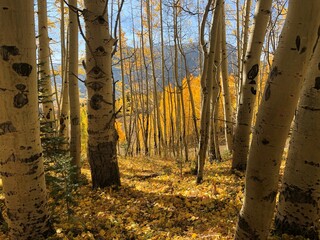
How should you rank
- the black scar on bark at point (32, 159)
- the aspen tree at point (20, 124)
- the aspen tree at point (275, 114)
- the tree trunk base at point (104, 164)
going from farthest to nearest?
the tree trunk base at point (104, 164) < the black scar on bark at point (32, 159) < the aspen tree at point (20, 124) < the aspen tree at point (275, 114)

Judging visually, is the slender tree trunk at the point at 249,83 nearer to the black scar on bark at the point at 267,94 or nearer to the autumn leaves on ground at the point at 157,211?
the autumn leaves on ground at the point at 157,211

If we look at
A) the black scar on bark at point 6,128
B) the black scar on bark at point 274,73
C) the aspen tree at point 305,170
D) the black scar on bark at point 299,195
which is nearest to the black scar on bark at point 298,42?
the black scar on bark at point 274,73

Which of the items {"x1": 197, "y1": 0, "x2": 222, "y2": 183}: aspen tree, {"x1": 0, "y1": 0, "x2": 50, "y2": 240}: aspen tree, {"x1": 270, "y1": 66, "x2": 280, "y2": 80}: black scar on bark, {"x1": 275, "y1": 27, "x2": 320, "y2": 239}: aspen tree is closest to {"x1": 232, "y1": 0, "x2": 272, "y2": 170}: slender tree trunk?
{"x1": 197, "y1": 0, "x2": 222, "y2": 183}: aspen tree

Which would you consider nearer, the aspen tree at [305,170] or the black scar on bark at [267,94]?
the black scar on bark at [267,94]

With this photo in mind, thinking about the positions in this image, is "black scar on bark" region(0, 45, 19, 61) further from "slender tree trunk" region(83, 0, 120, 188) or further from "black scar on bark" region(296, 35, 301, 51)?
"black scar on bark" region(296, 35, 301, 51)

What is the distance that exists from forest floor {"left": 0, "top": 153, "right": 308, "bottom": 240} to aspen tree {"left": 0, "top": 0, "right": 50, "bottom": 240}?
0.43 metres

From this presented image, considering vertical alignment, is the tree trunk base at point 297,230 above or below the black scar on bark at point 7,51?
below

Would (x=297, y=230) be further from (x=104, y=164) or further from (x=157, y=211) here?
(x=104, y=164)

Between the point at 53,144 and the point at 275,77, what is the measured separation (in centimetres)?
382

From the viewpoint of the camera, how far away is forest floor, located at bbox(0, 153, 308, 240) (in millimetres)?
2969

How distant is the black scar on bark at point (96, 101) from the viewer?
4.14 metres

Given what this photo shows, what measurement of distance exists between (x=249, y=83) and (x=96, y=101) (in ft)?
8.26

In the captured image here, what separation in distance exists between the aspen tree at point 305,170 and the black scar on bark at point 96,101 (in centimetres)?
274

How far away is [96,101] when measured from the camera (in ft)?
13.6
